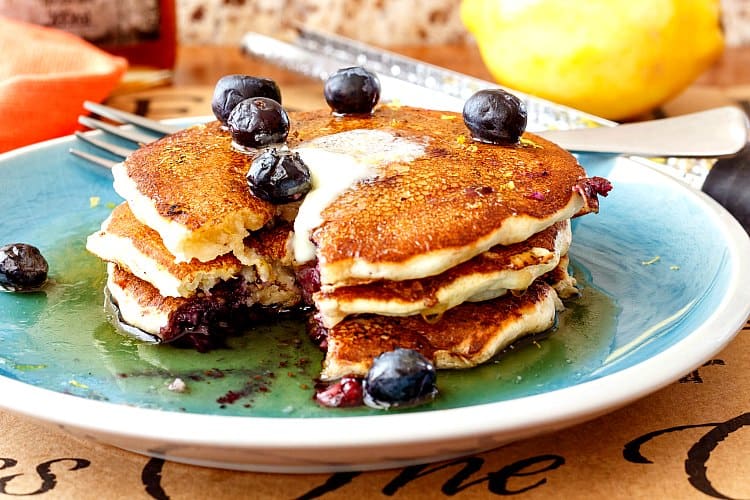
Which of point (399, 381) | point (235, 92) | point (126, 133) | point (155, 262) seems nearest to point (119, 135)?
point (126, 133)

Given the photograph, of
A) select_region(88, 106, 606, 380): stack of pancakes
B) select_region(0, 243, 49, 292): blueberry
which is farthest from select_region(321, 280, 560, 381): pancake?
select_region(0, 243, 49, 292): blueberry

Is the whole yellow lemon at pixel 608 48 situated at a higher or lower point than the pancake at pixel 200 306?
higher

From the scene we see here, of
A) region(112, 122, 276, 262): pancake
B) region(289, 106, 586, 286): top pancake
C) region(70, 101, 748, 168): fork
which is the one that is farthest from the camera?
region(70, 101, 748, 168): fork

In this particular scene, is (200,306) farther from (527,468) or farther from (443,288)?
(527,468)

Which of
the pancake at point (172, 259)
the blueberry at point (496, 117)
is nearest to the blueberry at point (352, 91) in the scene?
the blueberry at point (496, 117)

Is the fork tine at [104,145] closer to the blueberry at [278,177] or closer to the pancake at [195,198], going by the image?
the pancake at [195,198]

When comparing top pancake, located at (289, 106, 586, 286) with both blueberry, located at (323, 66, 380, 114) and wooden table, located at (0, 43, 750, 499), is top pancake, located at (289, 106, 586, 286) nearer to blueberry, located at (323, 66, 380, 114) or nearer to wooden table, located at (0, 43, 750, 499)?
blueberry, located at (323, 66, 380, 114)
